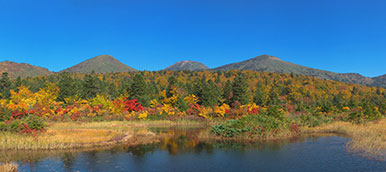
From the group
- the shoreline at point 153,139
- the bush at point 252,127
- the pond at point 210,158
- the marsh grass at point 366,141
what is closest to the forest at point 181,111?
the bush at point 252,127

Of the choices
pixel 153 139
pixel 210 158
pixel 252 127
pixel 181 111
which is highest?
pixel 181 111

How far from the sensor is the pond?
2511cm

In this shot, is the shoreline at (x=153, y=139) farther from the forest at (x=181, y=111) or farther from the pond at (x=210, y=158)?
the pond at (x=210, y=158)

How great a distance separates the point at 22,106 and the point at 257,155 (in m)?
56.1

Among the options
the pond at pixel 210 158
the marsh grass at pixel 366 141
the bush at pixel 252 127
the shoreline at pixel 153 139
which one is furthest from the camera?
the bush at pixel 252 127

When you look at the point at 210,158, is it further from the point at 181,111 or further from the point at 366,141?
the point at 181,111

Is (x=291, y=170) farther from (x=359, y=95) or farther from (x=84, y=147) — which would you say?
(x=359, y=95)

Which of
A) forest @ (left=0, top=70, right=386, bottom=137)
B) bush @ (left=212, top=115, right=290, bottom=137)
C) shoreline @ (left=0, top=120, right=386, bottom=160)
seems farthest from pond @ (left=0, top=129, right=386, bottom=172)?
forest @ (left=0, top=70, right=386, bottom=137)

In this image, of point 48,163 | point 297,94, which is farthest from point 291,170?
point 297,94

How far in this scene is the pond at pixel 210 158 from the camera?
82.4 ft

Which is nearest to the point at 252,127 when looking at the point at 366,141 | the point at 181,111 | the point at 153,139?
the point at 366,141

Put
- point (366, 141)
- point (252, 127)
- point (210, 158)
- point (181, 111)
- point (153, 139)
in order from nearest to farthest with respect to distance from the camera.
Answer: point (210, 158)
point (366, 141)
point (252, 127)
point (153, 139)
point (181, 111)

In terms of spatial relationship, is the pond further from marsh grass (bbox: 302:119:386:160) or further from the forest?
the forest

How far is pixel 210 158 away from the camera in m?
29.0
